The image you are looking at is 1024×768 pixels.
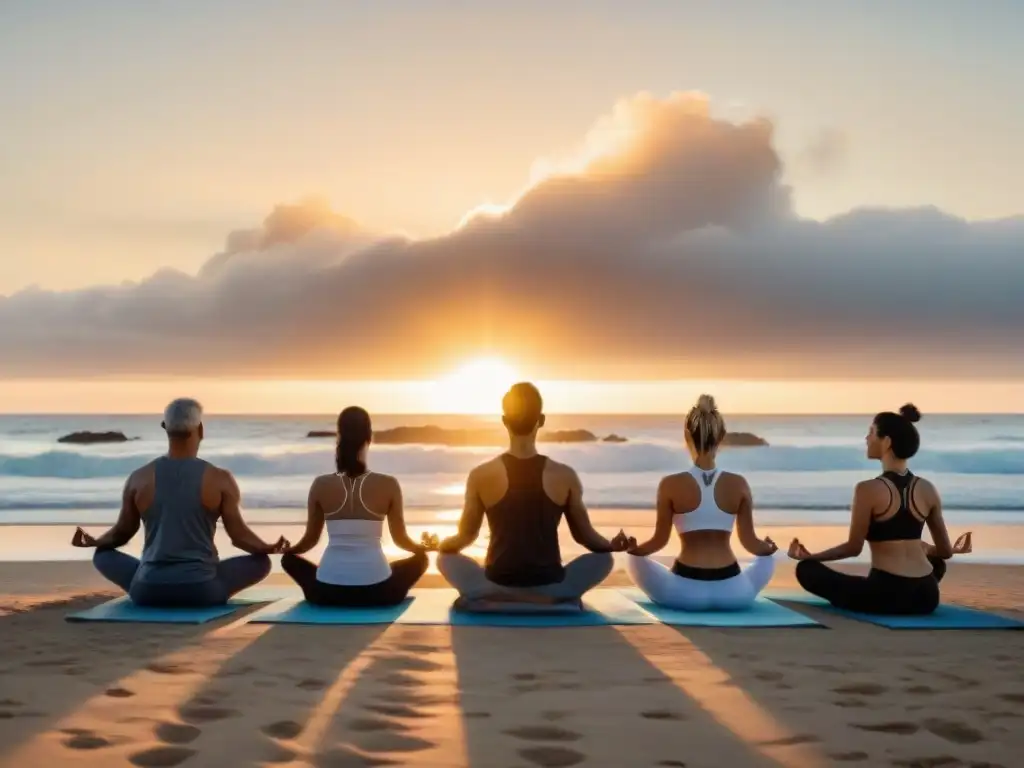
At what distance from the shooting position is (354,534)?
6.44m

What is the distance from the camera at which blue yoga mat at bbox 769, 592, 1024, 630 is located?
6152 millimetres

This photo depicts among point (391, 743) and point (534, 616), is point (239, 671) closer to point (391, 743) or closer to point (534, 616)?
point (391, 743)

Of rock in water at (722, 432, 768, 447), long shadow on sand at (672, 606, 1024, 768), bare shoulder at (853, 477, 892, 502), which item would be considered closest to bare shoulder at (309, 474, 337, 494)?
long shadow on sand at (672, 606, 1024, 768)

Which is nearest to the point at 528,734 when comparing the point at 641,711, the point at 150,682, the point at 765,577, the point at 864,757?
the point at 641,711

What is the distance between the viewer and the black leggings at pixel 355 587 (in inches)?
259

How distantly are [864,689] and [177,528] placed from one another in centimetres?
387

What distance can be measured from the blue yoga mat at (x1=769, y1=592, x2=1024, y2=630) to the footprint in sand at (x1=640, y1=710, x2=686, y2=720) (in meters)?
2.45

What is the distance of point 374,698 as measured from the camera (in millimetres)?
4352

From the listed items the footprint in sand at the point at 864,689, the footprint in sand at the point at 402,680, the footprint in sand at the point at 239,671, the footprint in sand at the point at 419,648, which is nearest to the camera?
the footprint in sand at the point at 864,689

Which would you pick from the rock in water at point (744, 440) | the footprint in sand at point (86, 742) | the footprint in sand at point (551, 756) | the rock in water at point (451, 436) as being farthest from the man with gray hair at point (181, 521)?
the rock in water at point (744, 440)

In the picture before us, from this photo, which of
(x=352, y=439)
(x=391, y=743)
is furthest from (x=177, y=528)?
(x=391, y=743)

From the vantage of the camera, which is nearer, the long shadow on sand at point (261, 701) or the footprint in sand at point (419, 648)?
the long shadow on sand at point (261, 701)

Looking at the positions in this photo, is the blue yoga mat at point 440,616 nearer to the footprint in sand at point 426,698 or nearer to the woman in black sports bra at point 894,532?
the woman in black sports bra at point 894,532

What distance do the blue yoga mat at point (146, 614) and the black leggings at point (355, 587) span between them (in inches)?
18.9
